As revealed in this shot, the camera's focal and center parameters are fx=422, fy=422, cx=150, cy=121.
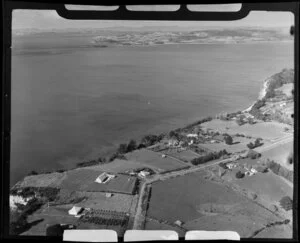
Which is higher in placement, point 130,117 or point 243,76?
point 243,76

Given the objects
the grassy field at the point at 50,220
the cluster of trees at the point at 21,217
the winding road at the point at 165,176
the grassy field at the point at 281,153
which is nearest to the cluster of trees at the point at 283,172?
the grassy field at the point at 281,153

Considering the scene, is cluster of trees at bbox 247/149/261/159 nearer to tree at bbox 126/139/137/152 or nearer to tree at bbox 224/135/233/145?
tree at bbox 224/135/233/145

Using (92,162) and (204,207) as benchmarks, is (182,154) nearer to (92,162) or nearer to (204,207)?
(204,207)

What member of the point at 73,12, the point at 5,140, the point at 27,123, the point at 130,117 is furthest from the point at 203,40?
the point at 5,140

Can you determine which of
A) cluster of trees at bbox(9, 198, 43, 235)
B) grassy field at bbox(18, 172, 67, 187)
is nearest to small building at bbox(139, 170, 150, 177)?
grassy field at bbox(18, 172, 67, 187)

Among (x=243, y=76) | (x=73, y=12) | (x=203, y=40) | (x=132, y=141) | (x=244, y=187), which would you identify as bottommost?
(x=244, y=187)

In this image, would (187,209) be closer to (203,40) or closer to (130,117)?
(130,117)

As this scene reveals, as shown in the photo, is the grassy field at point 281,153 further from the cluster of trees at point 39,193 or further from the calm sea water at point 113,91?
the cluster of trees at point 39,193
